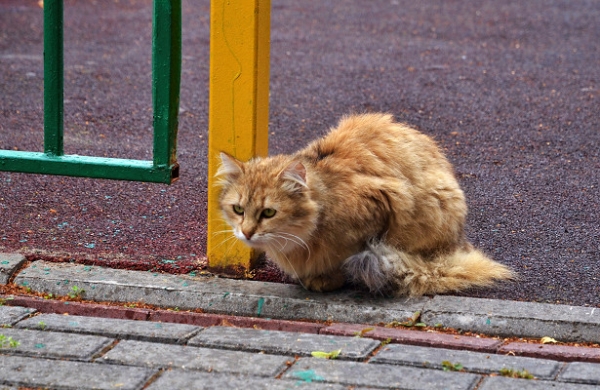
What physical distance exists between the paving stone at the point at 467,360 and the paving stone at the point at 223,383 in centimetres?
30

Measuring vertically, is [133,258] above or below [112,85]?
below

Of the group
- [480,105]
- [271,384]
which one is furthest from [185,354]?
[480,105]

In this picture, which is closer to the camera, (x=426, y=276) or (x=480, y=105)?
(x=426, y=276)

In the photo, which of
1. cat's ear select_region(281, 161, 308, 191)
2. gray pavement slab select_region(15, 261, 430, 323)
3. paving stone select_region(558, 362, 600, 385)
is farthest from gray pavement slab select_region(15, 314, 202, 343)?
paving stone select_region(558, 362, 600, 385)

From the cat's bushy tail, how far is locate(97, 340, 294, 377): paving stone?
62 centimetres

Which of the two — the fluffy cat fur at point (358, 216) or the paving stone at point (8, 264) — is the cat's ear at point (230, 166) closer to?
the fluffy cat fur at point (358, 216)

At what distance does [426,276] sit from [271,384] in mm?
1033

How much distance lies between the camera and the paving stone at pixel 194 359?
3.31m

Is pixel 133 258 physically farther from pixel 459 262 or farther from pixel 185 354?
pixel 459 262

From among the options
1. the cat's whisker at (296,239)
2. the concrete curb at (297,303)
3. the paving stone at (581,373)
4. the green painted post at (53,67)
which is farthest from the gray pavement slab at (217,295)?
the paving stone at (581,373)

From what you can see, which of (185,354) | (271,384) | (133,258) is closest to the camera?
(271,384)

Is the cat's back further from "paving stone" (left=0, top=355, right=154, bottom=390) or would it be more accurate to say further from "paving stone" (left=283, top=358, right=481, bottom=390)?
"paving stone" (left=0, top=355, right=154, bottom=390)

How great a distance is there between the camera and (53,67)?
4023 millimetres

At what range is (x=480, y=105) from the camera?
711 centimetres
